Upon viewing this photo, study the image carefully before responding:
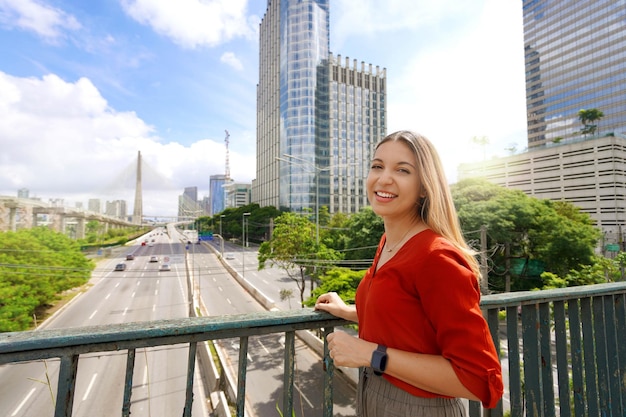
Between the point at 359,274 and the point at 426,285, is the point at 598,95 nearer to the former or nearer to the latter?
the point at 359,274

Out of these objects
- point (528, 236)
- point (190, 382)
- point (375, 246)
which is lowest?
point (375, 246)

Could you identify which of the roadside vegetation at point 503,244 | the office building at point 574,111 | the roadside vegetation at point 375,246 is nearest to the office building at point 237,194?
the office building at point 574,111

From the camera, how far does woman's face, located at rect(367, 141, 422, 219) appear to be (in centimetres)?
137

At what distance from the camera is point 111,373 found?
14.8 m

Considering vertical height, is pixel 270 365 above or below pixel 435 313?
below

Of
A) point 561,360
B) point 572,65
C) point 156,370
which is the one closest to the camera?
point 561,360

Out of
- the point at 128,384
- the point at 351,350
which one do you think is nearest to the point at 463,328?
the point at 351,350

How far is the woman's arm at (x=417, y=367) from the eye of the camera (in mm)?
1039

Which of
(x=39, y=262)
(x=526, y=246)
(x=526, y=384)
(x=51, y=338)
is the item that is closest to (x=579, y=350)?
(x=526, y=384)

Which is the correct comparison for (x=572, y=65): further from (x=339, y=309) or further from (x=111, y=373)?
(x=111, y=373)

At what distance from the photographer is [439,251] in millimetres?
1078

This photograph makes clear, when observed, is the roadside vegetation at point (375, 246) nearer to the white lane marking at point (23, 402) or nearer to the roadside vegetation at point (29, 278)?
the roadside vegetation at point (29, 278)

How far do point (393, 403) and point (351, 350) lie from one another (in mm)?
274

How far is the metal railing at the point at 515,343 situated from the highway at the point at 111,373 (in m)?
1.74
